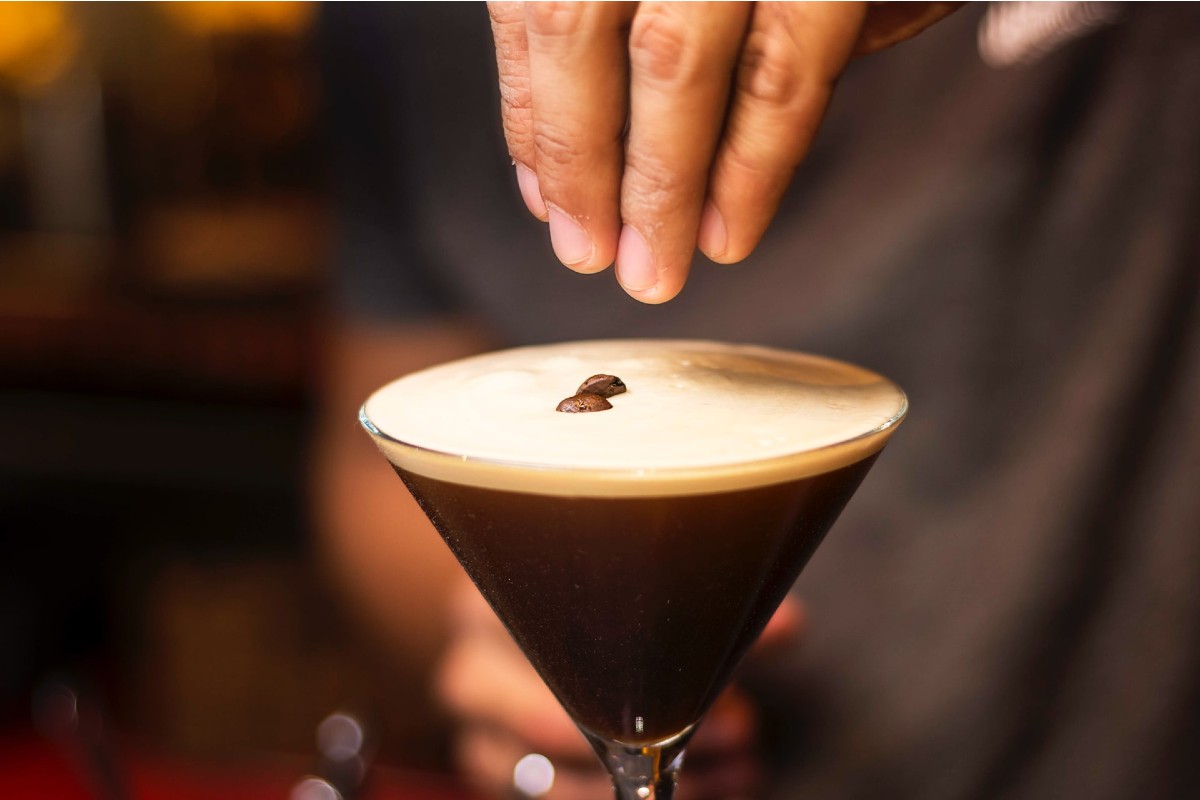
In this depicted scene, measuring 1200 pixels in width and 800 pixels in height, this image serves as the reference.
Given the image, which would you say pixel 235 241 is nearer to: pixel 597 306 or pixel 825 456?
pixel 597 306

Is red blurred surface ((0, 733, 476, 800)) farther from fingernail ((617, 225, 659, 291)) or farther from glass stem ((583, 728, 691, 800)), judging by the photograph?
fingernail ((617, 225, 659, 291))

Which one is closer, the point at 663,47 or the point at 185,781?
the point at 663,47

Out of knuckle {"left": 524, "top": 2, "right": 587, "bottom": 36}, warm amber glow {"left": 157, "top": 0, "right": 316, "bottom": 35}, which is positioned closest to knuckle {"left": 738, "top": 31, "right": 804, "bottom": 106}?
knuckle {"left": 524, "top": 2, "right": 587, "bottom": 36}

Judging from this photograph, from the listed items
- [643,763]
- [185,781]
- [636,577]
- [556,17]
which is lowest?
[185,781]

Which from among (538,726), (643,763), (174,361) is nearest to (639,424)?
(643,763)

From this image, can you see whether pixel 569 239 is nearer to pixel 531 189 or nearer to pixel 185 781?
pixel 531 189

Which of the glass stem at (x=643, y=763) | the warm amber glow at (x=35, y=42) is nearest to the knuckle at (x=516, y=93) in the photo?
the glass stem at (x=643, y=763)
